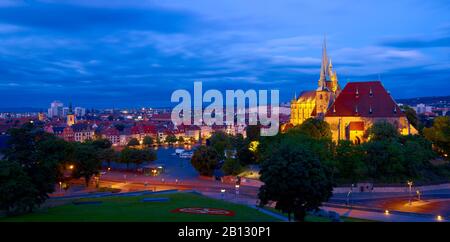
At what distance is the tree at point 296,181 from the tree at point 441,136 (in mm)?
37964

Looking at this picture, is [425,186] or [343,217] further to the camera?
[425,186]

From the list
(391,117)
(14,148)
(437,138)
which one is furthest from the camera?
(391,117)

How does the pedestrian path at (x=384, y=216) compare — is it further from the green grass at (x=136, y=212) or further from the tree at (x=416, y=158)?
the tree at (x=416, y=158)

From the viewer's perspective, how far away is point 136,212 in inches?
1123

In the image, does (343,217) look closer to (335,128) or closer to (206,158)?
(206,158)

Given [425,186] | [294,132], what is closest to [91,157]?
[294,132]

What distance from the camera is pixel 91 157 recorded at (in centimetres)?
5047

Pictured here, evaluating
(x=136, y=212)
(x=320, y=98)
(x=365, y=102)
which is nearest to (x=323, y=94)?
(x=320, y=98)

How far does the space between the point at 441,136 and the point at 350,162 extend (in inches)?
567

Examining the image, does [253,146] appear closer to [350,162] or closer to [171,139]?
[350,162]

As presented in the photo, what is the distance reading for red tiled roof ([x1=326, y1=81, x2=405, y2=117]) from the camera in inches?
2803

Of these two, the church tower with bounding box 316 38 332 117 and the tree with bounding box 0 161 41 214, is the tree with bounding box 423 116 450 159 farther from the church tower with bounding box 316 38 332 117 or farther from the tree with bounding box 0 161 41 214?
the tree with bounding box 0 161 41 214

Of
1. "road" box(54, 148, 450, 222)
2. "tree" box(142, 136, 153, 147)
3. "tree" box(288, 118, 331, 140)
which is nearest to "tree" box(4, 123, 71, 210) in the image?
"road" box(54, 148, 450, 222)
